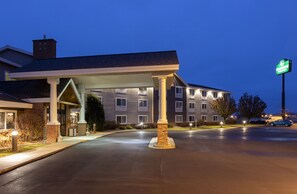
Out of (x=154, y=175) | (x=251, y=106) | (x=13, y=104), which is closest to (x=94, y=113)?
(x=13, y=104)

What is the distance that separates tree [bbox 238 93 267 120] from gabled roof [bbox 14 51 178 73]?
182 ft

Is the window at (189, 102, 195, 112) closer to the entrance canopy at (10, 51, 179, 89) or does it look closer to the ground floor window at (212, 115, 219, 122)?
the ground floor window at (212, 115, 219, 122)

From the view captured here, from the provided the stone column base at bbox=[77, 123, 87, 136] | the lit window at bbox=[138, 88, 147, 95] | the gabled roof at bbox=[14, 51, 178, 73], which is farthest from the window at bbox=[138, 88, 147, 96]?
the gabled roof at bbox=[14, 51, 178, 73]

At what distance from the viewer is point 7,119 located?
1953 centimetres

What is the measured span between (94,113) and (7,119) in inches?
642

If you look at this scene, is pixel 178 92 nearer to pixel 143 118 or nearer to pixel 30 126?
pixel 143 118

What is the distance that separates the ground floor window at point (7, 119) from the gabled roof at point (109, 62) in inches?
112

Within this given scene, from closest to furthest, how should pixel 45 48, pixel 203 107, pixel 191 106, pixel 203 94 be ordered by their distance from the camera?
1. pixel 45 48
2. pixel 191 106
3. pixel 203 107
4. pixel 203 94

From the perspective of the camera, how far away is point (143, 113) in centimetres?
4981

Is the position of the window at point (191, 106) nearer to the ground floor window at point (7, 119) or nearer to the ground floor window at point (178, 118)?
the ground floor window at point (178, 118)

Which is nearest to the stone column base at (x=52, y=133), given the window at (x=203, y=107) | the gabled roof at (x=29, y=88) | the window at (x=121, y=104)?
the gabled roof at (x=29, y=88)

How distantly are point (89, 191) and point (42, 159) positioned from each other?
6.45 meters

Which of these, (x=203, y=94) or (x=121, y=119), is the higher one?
(x=203, y=94)

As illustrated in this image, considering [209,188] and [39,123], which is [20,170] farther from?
[39,123]
